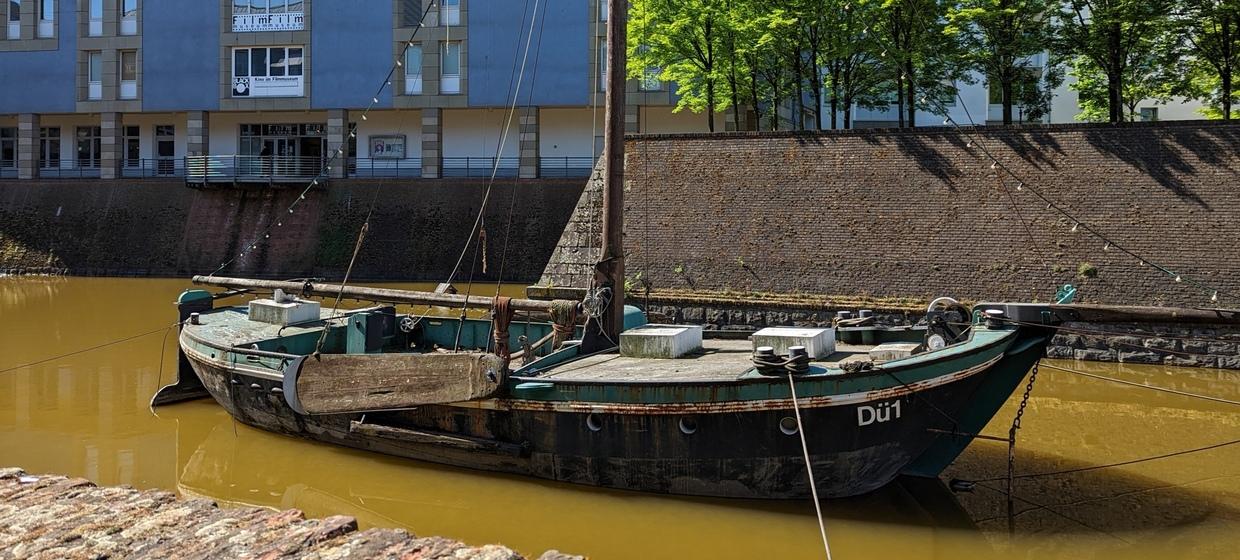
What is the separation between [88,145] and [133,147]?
2.19m

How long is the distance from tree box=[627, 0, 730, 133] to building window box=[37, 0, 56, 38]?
26.5 metres

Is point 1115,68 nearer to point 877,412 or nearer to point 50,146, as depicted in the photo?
point 877,412

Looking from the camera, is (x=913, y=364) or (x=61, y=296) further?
(x=61, y=296)

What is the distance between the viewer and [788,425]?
9.66 metres

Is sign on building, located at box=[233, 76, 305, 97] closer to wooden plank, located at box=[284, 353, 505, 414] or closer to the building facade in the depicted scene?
the building facade

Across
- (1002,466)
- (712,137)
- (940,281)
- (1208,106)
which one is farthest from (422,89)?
(1002,466)

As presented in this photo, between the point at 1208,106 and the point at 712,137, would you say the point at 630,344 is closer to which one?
the point at 712,137

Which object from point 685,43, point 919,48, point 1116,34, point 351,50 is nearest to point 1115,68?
point 1116,34

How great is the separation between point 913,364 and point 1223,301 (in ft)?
39.1

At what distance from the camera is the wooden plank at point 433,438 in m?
10.7

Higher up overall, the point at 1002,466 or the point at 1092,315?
the point at 1092,315

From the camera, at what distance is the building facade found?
36594mm

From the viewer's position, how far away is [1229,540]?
8.91 meters

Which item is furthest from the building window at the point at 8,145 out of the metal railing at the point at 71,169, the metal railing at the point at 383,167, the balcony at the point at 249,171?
the metal railing at the point at 383,167
